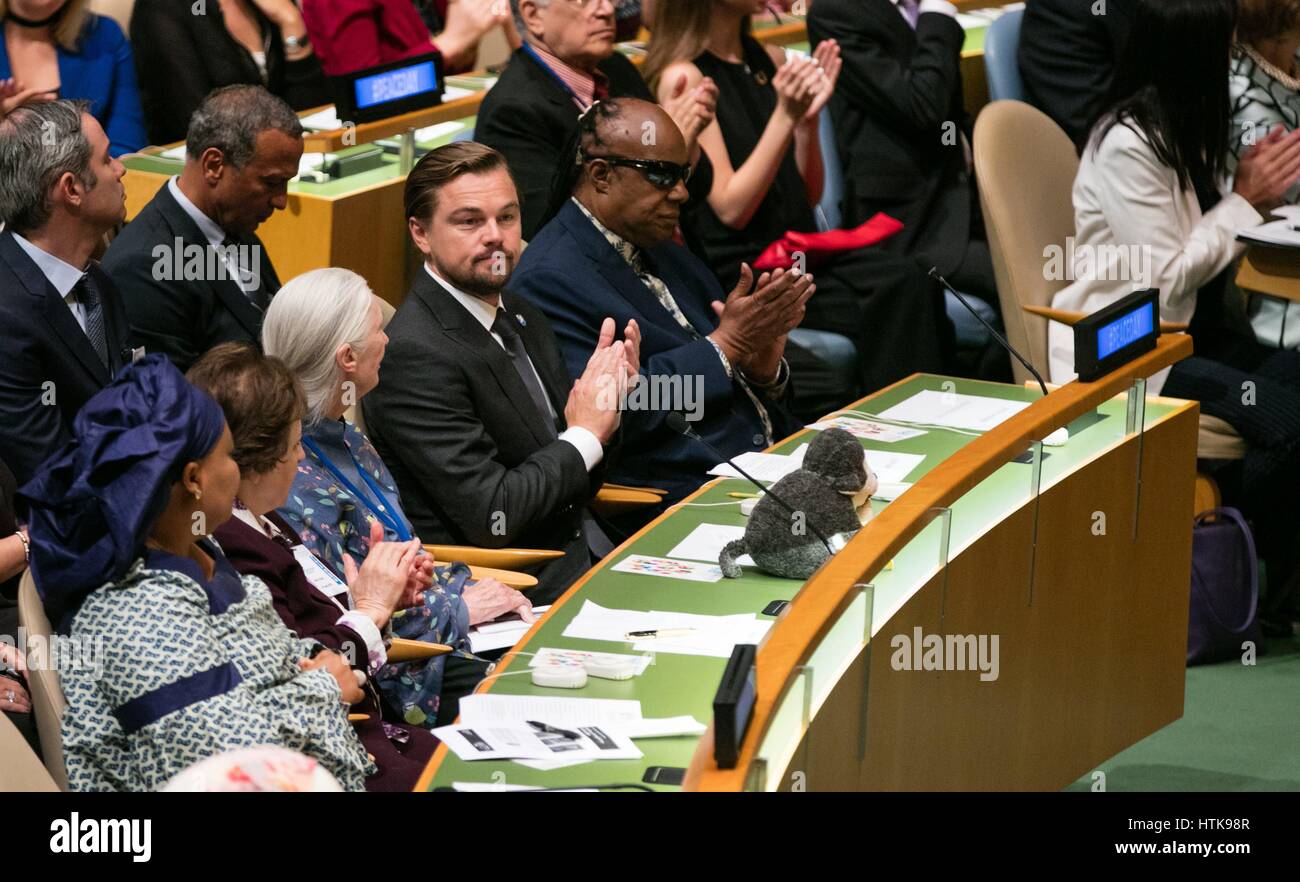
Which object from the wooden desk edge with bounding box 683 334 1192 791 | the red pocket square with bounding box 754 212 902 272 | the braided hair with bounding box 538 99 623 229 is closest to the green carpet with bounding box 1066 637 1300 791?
the wooden desk edge with bounding box 683 334 1192 791

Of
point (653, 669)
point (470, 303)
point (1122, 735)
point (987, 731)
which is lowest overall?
point (1122, 735)

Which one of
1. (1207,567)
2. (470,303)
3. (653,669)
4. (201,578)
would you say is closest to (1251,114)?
(1207,567)

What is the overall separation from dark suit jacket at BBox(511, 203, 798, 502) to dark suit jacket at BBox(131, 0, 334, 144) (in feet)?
5.48

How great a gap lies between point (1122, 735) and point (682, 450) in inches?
44.6

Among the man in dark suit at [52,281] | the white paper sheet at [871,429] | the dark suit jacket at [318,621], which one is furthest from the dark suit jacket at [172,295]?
the white paper sheet at [871,429]

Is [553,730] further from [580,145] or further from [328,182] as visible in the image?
[328,182]

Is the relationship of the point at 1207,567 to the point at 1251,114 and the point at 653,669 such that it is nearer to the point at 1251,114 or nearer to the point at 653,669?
the point at 1251,114

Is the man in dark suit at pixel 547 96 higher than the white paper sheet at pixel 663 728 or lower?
higher

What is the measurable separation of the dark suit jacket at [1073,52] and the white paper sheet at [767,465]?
2225mm

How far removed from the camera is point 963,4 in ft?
22.9

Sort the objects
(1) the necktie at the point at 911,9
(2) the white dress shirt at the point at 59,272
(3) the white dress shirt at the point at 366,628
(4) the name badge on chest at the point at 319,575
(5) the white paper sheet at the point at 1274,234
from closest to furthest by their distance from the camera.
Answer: (3) the white dress shirt at the point at 366,628 → (4) the name badge on chest at the point at 319,575 → (2) the white dress shirt at the point at 59,272 → (5) the white paper sheet at the point at 1274,234 → (1) the necktie at the point at 911,9

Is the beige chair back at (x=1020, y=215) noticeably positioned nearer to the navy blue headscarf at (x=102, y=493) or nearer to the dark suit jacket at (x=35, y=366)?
the dark suit jacket at (x=35, y=366)

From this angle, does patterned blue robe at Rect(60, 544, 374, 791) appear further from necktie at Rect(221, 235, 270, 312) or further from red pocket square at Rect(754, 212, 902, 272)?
red pocket square at Rect(754, 212, 902, 272)

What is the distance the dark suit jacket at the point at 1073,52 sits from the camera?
17.7 ft
